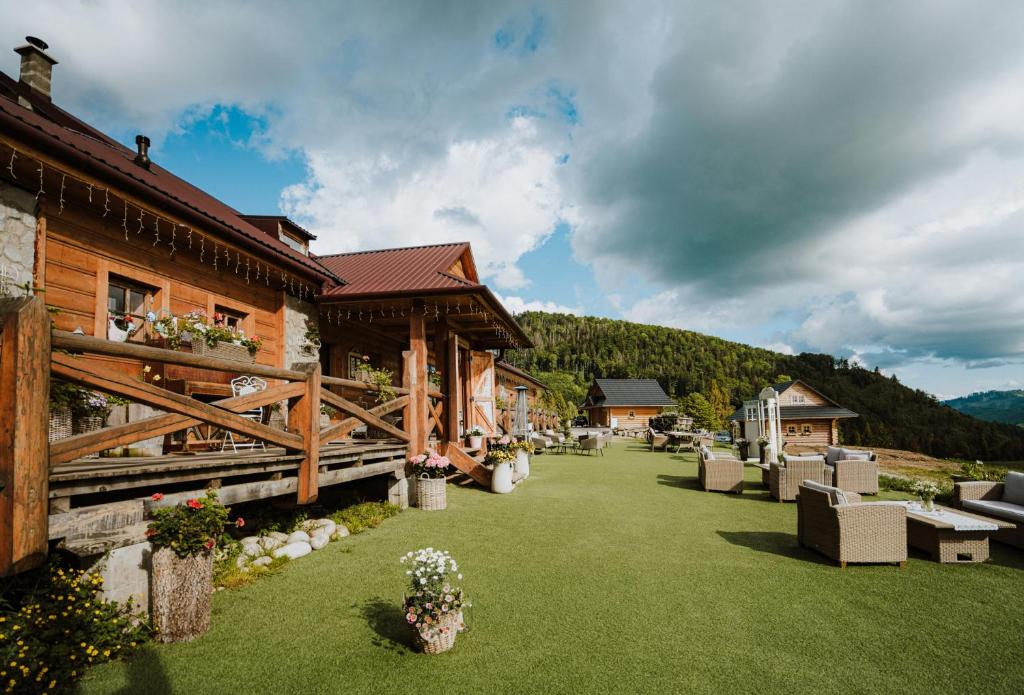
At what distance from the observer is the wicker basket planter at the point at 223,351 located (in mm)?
5918

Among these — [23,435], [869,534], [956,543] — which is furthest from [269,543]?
[956,543]

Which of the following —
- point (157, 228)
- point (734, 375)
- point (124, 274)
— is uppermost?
point (157, 228)

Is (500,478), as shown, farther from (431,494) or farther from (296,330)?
(296,330)

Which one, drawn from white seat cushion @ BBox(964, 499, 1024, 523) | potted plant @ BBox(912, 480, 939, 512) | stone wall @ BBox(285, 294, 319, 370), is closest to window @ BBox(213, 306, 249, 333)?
stone wall @ BBox(285, 294, 319, 370)

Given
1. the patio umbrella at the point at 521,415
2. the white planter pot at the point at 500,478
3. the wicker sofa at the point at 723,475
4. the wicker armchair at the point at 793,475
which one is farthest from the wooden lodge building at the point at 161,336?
the patio umbrella at the point at 521,415

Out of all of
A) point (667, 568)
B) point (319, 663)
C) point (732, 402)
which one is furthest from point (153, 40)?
point (732, 402)

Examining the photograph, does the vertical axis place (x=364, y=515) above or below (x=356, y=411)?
below

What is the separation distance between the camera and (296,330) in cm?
894

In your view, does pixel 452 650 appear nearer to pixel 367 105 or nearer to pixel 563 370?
pixel 367 105

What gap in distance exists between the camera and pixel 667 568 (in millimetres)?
5180

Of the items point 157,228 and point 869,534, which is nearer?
point 869,534

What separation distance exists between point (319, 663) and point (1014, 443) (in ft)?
208

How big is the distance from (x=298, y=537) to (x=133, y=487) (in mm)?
2546

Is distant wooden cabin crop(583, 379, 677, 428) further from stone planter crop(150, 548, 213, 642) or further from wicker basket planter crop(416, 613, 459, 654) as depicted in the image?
stone planter crop(150, 548, 213, 642)
